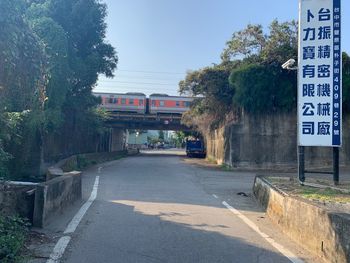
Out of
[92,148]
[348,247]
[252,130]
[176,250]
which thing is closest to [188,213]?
[176,250]

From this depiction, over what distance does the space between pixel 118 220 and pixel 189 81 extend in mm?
29901

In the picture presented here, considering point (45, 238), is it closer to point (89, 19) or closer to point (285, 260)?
point (285, 260)

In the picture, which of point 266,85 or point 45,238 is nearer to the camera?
point 45,238

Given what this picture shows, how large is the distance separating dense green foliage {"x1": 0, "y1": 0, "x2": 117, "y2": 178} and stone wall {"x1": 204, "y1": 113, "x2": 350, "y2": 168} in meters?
11.0

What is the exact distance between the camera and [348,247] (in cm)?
650

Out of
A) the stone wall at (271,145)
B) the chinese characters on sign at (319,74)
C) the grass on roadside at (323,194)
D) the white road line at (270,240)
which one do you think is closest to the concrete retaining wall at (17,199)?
the white road line at (270,240)

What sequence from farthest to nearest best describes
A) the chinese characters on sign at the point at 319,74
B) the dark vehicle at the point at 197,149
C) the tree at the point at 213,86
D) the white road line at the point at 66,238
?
the dark vehicle at the point at 197,149 → the tree at the point at 213,86 → the chinese characters on sign at the point at 319,74 → the white road line at the point at 66,238

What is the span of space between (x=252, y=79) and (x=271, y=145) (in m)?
4.71

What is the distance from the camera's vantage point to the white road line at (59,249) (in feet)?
23.7

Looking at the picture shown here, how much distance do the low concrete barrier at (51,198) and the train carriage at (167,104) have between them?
48.9 m

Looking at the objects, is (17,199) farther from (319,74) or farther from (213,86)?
(213,86)

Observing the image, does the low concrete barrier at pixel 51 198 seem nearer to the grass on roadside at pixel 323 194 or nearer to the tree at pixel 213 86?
the grass on roadside at pixel 323 194

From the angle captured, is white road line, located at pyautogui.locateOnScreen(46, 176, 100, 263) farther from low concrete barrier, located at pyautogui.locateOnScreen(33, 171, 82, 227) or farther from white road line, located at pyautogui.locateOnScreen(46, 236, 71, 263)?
low concrete barrier, located at pyautogui.locateOnScreen(33, 171, 82, 227)

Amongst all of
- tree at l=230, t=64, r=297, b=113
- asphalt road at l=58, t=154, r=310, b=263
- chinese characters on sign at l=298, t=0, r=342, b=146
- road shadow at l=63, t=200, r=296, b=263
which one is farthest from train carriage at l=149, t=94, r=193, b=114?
road shadow at l=63, t=200, r=296, b=263
